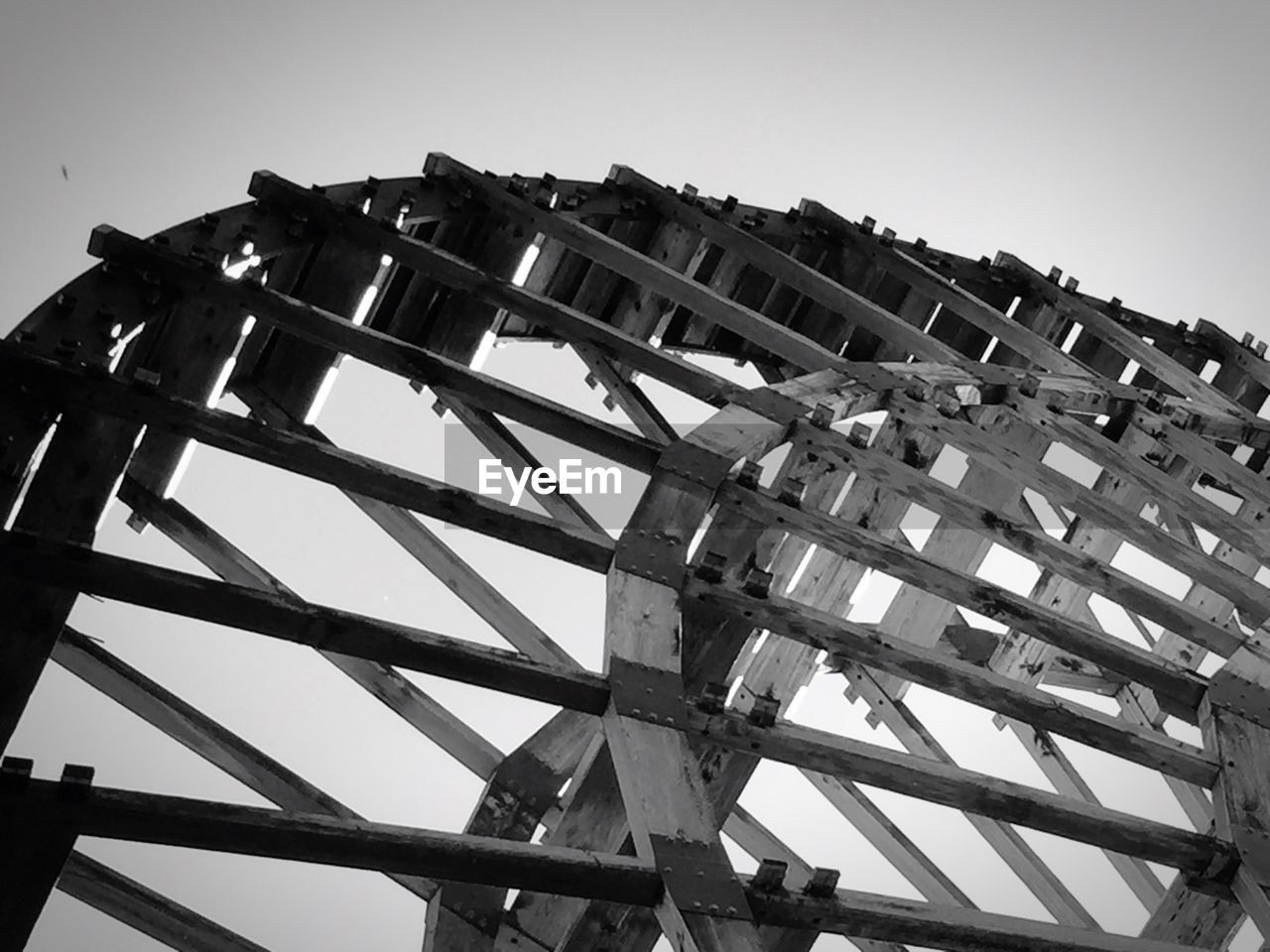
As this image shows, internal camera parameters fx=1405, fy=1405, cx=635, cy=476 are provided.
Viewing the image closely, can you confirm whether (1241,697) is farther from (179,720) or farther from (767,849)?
(179,720)

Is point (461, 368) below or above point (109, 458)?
above

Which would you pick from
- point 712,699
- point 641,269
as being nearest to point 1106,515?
point 641,269

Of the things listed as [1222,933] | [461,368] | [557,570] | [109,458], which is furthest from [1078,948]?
[557,570]

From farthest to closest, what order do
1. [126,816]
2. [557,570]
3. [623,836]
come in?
[557,570] < [623,836] < [126,816]

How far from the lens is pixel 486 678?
409cm

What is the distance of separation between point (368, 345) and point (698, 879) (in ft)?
8.89

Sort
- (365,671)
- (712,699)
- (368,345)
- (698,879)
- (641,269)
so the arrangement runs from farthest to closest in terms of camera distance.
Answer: (641,269)
(365,671)
(368,345)
(712,699)
(698,879)

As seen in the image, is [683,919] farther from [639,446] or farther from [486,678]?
[639,446]

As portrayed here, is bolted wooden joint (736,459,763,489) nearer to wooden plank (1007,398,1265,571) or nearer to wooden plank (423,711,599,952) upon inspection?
wooden plank (423,711,599,952)

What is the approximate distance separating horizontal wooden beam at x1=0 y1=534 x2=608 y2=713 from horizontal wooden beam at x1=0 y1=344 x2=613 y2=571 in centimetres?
66

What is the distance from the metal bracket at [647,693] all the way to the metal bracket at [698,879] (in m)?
0.54

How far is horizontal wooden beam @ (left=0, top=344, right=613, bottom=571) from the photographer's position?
14.8 feet

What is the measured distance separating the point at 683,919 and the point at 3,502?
2625 mm

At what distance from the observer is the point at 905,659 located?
498 cm
